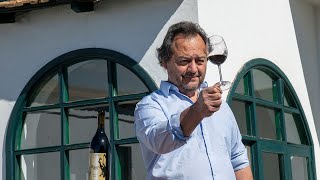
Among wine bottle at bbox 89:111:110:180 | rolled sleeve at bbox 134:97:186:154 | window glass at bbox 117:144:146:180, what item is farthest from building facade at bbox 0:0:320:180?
rolled sleeve at bbox 134:97:186:154

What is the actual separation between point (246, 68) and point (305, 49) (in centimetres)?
143

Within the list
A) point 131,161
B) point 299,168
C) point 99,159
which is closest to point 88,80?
point 131,161

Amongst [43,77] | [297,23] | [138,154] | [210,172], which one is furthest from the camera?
[297,23]

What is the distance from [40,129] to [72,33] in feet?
3.08

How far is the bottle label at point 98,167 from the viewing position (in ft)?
11.6

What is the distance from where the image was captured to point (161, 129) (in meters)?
2.88

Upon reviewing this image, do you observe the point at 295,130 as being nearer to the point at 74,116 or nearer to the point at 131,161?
the point at 131,161

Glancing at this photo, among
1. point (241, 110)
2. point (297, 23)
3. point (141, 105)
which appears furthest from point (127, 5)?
point (141, 105)

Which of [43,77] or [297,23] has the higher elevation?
[297,23]

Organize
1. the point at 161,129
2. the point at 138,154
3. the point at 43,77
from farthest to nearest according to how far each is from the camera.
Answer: the point at 43,77, the point at 138,154, the point at 161,129

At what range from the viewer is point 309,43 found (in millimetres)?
7695

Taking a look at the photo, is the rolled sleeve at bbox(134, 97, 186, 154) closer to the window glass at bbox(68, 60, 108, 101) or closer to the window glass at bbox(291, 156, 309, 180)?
the window glass at bbox(68, 60, 108, 101)

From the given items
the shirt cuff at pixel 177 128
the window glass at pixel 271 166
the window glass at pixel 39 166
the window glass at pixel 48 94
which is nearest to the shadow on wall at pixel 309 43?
the window glass at pixel 271 166

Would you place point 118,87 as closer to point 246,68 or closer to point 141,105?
point 246,68
